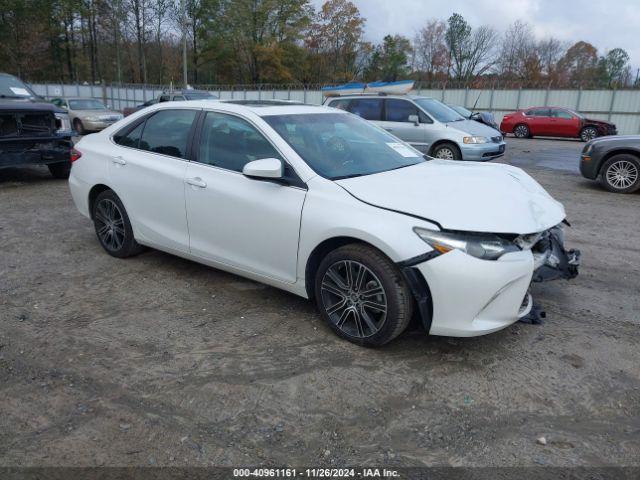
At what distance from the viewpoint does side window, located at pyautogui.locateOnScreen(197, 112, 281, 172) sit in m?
4.07

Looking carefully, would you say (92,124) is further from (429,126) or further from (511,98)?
(511,98)

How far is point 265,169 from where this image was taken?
3672 millimetres

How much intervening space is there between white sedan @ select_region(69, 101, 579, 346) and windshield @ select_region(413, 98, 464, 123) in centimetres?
722

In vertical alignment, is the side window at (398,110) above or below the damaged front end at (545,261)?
above

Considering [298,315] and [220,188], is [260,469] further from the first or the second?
[220,188]

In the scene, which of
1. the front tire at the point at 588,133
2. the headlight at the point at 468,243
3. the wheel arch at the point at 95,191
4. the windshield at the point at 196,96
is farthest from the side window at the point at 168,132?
the front tire at the point at 588,133

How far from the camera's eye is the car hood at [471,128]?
11.4 metres

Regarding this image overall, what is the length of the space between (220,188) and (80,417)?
1991 millimetres

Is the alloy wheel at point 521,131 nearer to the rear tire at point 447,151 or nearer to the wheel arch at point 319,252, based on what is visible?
the rear tire at point 447,151

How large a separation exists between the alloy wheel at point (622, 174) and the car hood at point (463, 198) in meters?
6.30

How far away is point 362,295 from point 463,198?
960 millimetres

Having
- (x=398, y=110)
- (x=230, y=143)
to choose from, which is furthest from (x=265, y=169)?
(x=398, y=110)

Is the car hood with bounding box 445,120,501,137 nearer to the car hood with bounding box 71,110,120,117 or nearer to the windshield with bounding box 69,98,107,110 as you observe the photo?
the car hood with bounding box 71,110,120,117

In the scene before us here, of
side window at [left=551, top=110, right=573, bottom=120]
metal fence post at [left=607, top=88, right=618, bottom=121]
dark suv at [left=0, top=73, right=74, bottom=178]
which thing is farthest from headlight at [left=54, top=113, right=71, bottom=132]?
metal fence post at [left=607, top=88, right=618, bottom=121]
